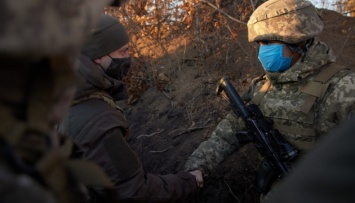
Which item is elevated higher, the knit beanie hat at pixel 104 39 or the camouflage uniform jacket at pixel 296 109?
the knit beanie hat at pixel 104 39

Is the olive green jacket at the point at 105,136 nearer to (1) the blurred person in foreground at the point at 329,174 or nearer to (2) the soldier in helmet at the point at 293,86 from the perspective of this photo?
(2) the soldier in helmet at the point at 293,86

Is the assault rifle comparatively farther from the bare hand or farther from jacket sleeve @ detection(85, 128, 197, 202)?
jacket sleeve @ detection(85, 128, 197, 202)

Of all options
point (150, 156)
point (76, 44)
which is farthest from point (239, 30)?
point (76, 44)

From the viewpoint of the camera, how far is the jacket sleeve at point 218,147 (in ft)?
10.7

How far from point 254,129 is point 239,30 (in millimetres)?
3138

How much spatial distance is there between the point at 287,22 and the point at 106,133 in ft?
5.43

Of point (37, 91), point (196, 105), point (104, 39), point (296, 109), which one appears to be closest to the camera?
point (37, 91)

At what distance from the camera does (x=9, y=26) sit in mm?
688

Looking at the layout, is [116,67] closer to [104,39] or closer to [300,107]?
[104,39]

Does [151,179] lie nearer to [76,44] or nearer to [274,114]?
[274,114]

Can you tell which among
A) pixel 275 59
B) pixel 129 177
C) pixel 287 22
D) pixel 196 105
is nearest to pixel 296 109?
pixel 275 59

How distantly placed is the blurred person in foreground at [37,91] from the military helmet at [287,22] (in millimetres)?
2431

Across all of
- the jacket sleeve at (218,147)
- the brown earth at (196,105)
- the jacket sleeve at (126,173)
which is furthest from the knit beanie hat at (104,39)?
the brown earth at (196,105)

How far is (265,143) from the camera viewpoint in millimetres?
2986
